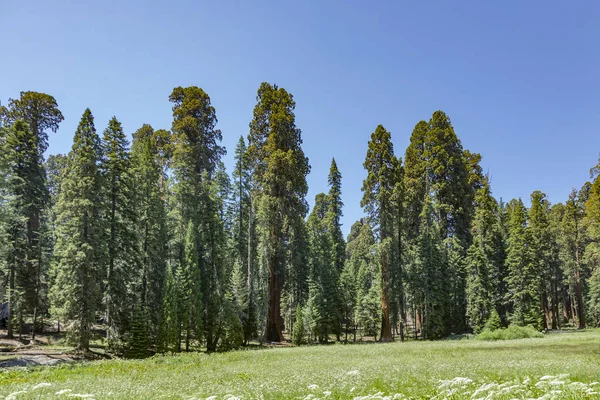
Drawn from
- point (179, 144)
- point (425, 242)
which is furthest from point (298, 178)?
point (425, 242)

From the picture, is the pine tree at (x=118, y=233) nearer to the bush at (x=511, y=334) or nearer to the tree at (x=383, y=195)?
the tree at (x=383, y=195)

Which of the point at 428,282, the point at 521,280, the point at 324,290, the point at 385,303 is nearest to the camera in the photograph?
the point at 385,303

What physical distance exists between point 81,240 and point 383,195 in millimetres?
24430

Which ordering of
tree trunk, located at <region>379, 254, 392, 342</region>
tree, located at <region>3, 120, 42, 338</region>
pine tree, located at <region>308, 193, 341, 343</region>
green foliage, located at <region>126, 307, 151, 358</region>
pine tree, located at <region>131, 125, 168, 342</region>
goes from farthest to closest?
pine tree, located at <region>308, 193, 341, 343</region>
tree trunk, located at <region>379, 254, 392, 342</region>
tree, located at <region>3, 120, 42, 338</region>
pine tree, located at <region>131, 125, 168, 342</region>
green foliage, located at <region>126, 307, 151, 358</region>

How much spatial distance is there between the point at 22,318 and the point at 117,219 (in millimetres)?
13492

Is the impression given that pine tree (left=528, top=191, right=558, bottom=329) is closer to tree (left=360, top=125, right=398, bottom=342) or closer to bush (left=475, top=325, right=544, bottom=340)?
bush (left=475, top=325, right=544, bottom=340)

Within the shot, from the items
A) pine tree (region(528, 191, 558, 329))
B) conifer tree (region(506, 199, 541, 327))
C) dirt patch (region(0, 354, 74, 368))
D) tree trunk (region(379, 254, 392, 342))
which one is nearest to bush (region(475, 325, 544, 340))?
conifer tree (region(506, 199, 541, 327))

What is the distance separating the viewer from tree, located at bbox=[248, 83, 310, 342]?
34.2 meters

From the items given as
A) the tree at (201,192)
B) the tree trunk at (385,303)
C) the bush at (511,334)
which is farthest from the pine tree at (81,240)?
the bush at (511,334)

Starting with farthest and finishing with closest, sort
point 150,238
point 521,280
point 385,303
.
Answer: point 521,280 < point 385,303 < point 150,238

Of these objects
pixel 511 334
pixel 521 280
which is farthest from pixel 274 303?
pixel 521 280

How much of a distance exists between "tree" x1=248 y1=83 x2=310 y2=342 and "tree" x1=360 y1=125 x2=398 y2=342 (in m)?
6.20

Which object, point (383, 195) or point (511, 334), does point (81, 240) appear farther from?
point (511, 334)

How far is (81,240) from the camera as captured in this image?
25.7m
